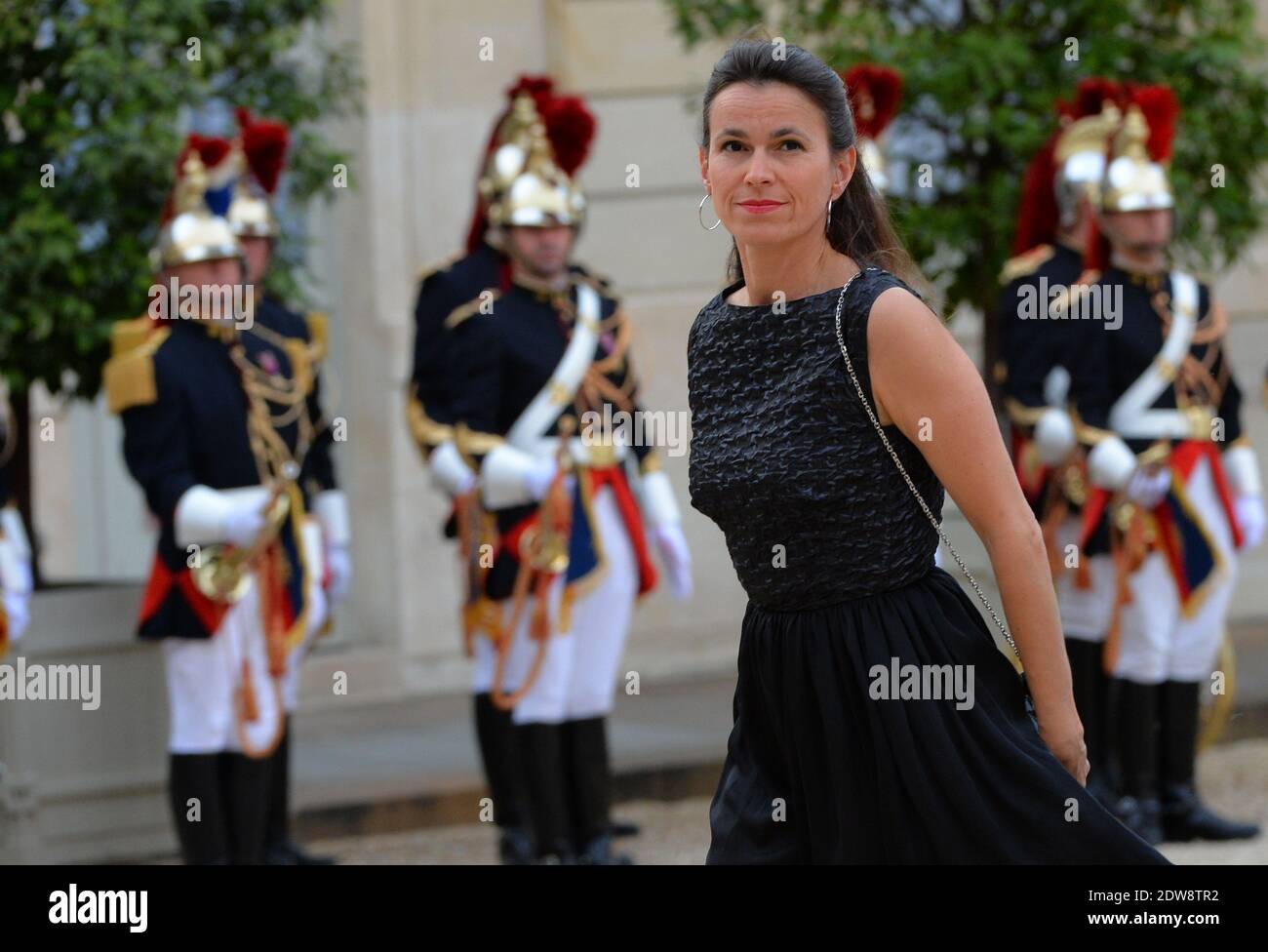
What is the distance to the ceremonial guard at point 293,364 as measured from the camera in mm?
6672

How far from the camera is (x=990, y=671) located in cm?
310

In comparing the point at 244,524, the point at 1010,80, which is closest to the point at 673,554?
the point at 244,524

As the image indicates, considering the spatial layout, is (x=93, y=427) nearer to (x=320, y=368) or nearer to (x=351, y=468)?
(x=351, y=468)

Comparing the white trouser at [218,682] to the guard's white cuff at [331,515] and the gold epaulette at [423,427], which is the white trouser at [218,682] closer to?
the guard's white cuff at [331,515]

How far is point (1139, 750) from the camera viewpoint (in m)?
7.11

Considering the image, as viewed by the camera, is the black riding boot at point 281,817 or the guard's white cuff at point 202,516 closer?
the guard's white cuff at point 202,516

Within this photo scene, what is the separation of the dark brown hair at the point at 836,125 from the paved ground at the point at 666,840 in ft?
12.2

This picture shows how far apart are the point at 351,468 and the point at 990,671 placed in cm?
722

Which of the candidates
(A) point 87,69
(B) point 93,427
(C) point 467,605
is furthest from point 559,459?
(B) point 93,427

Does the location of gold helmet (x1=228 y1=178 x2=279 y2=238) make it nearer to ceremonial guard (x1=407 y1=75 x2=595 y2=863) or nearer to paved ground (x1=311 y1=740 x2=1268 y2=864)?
ceremonial guard (x1=407 y1=75 x2=595 y2=863)

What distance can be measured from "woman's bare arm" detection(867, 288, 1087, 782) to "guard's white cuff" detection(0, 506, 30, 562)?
380 centimetres

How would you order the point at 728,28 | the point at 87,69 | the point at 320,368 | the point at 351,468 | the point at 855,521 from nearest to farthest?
the point at 855,521
the point at 87,69
the point at 320,368
the point at 728,28
the point at 351,468
